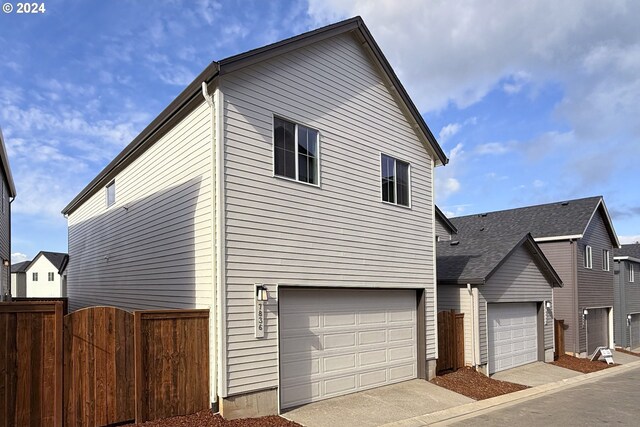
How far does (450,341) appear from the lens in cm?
1430

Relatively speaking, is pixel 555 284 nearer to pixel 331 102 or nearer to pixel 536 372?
pixel 536 372

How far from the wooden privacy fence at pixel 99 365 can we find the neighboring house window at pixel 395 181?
5971 millimetres

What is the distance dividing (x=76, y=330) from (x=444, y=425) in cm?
669

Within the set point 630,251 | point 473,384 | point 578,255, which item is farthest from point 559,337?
point 630,251

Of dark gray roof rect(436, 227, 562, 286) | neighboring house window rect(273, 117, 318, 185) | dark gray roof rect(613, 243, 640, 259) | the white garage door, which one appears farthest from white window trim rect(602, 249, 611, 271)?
neighboring house window rect(273, 117, 318, 185)

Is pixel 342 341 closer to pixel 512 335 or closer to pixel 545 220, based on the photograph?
pixel 512 335

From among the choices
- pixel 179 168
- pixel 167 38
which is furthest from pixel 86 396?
pixel 167 38

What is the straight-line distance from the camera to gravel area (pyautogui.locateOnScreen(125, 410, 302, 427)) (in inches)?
303

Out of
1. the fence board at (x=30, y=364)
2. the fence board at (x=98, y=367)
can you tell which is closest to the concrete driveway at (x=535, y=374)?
the fence board at (x=98, y=367)

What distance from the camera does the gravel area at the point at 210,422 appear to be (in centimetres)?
768

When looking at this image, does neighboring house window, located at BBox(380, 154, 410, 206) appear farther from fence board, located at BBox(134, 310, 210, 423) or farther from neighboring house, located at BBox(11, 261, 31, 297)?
neighboring house, located at BBox(11, 261, 31, 297)

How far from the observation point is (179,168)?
33.0 ft

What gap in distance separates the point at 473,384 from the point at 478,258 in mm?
4544

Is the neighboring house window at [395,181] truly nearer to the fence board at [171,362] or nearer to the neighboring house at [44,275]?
the fence board at [171,362]
